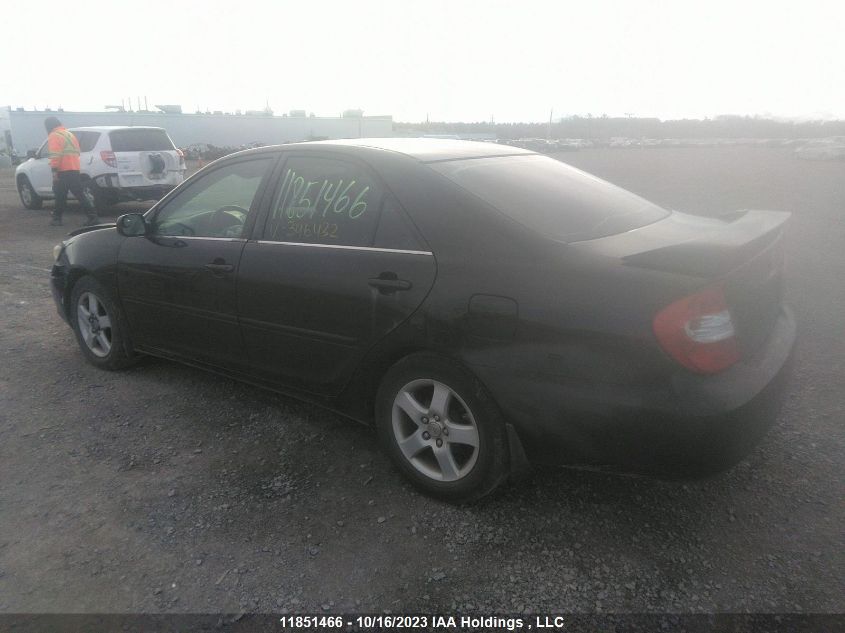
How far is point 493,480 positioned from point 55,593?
5.54 ft

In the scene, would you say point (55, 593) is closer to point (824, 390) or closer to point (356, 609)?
point (356, 609)

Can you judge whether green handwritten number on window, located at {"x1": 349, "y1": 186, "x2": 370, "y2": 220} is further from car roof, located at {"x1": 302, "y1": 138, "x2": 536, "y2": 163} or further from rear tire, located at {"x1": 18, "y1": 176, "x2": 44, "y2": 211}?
rear tire, located at {"x1": 18, "y1": 176, "x2": 44, "y2": 211}

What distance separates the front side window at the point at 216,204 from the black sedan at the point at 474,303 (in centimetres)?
1

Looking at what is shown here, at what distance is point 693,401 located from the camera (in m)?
2.18

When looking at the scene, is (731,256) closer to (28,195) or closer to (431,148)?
(431,148)

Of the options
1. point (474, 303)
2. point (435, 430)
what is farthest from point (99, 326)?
point (474, 303)

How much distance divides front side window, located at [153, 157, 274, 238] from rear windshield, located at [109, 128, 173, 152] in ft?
29.4

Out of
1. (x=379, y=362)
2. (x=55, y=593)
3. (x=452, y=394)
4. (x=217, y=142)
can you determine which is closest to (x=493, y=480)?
(x=452, y=394)

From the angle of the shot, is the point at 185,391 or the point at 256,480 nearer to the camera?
the point at 256,480

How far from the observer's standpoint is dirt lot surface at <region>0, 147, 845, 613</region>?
89.7 inches

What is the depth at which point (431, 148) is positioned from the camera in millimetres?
3264

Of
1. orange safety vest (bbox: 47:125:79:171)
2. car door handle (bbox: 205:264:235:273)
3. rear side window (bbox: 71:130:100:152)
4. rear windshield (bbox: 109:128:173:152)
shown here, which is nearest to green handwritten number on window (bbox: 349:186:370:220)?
car door handle (bbox: 205:264:235:273)

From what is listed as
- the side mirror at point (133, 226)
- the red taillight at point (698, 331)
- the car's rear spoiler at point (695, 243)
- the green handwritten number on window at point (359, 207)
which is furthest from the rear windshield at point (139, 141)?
the red taillight at point (698, 331)

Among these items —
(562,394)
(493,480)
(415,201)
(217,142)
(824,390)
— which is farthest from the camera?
(217,142)
